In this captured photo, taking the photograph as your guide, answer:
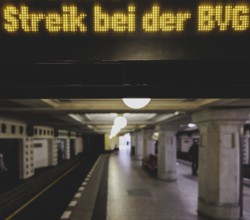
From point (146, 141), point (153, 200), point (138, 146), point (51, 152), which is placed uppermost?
point (146, 141)

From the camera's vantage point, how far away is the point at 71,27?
1823 mm

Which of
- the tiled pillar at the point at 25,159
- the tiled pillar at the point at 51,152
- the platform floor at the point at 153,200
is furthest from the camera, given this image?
the tiled pillar at the point at 51,152

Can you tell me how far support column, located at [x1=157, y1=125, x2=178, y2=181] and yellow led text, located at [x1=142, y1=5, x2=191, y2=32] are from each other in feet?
43.3

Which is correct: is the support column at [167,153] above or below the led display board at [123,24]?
below

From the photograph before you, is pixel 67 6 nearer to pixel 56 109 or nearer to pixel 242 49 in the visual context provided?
pixel 242 49

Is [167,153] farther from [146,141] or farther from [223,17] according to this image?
[223,17]

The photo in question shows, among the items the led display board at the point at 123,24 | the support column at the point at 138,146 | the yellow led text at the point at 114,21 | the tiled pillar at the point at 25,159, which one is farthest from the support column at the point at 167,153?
the support column at the point at 138,146

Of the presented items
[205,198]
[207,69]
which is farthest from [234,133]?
[207,69]

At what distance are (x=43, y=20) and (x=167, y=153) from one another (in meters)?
13.9

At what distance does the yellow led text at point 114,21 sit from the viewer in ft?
5.89

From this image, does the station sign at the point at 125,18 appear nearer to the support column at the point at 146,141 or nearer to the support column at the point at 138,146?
the support column at the point at 146,141

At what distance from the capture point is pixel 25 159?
48.5 feet

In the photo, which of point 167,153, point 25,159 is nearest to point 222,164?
point 167,153

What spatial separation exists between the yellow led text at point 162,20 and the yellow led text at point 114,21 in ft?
0.33
